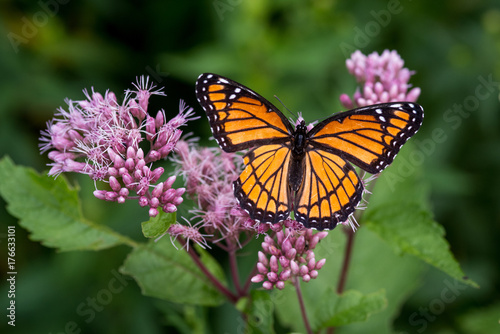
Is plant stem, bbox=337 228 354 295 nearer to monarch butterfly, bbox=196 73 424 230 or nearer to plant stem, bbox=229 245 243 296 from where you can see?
monarch butterfly, bbox=196 73 424 230

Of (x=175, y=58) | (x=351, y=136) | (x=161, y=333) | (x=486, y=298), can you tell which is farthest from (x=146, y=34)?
(x=486, y=298)

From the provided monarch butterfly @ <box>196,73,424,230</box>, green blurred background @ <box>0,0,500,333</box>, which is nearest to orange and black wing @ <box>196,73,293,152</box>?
monarch butterfly @ <box>196,73,424,230</box>

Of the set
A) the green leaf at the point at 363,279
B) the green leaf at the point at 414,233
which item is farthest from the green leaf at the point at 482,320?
the green leaf at the point at 414,233

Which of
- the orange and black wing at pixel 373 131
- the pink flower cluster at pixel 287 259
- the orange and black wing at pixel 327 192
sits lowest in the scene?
the pink flower cluster at pixel 287 259

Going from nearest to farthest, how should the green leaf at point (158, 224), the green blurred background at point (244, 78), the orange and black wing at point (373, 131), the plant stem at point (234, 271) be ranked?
the green leaf at point (158, 224) → the orange and black wing at point (373, 131) → the plant stem at point (234, 271) → the green blurred background at point (244, 78)

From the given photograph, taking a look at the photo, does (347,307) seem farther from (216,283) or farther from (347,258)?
(216,283)

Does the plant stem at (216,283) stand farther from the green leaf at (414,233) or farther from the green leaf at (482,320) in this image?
the green leaf at (482,320)

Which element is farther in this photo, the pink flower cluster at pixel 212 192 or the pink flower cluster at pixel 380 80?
the pink flower cluster at pixel 380 80

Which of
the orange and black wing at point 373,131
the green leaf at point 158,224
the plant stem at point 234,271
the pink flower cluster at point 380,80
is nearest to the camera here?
the green leaf at point 158,224
